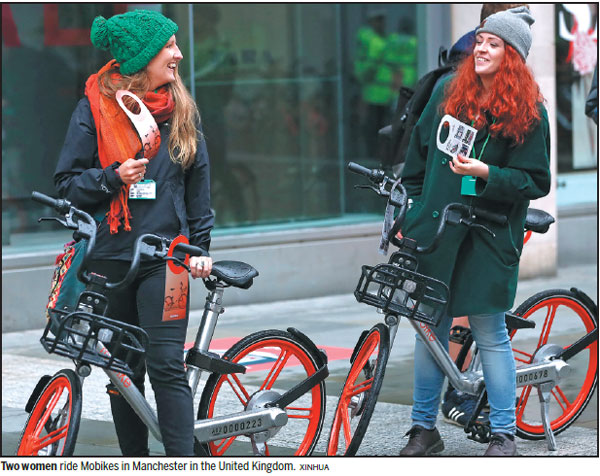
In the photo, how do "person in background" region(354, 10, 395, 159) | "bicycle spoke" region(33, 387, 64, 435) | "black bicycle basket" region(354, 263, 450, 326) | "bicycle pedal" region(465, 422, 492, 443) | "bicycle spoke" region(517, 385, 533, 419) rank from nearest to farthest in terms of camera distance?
"bicycle spoke" region(33, 387, 64, 435) → "black bicycle basket" region(354, 263, 450, 326) → "bicycle pedal" region(465, 422, 492, 443) → "bicycle spoke" region(517, 385, 533, 419) → "person in background" region(354, 10, 395, 159)

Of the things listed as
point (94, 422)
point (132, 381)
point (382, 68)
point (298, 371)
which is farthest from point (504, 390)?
point (382, 68)

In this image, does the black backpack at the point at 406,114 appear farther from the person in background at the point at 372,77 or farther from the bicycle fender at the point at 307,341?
the person in background at the point at 372,77

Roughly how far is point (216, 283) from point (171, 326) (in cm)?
31

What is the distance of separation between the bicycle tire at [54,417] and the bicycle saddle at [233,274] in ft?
2.34

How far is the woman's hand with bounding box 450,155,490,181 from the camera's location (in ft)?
16.8

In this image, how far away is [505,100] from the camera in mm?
5223

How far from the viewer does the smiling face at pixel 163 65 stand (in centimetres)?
470

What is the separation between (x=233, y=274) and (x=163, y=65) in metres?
0.86

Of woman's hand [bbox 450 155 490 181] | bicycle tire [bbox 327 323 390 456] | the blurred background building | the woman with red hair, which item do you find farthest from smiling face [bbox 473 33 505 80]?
the blurred background building

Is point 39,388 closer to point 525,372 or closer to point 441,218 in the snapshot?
point 441,218

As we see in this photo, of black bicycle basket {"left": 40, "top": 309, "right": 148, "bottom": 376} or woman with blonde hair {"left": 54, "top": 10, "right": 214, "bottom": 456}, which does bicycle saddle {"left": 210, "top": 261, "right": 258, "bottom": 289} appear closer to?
woman with blonde hair {"left": 54, "top": 10, "right": 214, "bottom": 456}

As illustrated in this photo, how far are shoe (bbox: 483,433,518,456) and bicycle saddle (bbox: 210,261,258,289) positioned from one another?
4.60 feet

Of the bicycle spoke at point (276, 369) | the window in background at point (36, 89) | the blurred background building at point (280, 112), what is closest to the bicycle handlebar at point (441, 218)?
the bicycle spoke at point (276, 369)

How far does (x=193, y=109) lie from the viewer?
486 centimetres
